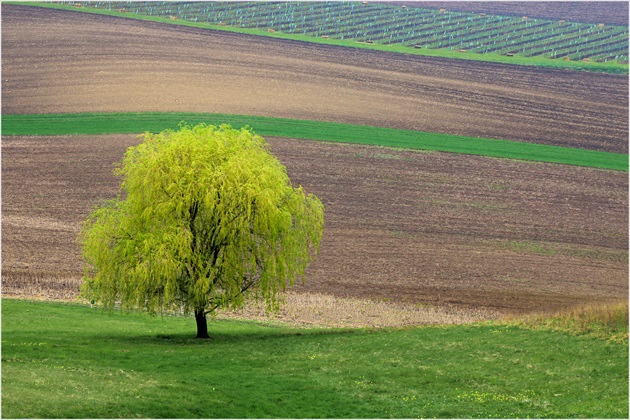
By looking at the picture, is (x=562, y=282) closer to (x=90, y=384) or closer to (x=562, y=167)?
(x=562, y=167)

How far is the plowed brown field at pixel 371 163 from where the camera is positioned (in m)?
57.9

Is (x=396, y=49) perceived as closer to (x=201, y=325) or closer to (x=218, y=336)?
(x=218, y=336)

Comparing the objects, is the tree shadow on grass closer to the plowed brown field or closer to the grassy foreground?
the grassy foreground

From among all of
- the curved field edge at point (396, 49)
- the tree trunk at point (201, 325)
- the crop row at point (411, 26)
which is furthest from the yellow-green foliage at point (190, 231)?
the crop row at point (411, 26)

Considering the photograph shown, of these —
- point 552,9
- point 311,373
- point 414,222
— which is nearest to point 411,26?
point 552,9

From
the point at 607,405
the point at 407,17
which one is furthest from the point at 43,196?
the point at 407,17

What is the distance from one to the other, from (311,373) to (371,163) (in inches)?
1728

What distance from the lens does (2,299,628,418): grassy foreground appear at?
97.7 ft

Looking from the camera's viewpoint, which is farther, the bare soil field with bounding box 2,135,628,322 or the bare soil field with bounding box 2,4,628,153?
the bare soil field with bounding box 2,4,628,153

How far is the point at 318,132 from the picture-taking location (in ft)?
277

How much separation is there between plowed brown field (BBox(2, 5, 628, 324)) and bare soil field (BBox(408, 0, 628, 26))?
84.4 feet

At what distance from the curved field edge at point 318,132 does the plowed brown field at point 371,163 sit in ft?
6.11

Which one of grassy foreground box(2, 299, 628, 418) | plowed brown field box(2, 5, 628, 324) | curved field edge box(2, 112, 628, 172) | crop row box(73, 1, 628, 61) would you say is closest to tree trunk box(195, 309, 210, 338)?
grassy foreground box(2, 299, 628, 418)

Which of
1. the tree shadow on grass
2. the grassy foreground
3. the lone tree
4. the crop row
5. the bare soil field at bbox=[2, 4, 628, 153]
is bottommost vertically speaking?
the tree shadow on grass
